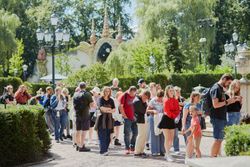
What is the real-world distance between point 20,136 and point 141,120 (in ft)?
9.76

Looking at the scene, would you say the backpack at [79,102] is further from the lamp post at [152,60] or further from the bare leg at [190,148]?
the lamp post at [152,60]

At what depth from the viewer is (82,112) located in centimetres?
1448

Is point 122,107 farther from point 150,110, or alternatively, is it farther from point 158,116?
point 158,116

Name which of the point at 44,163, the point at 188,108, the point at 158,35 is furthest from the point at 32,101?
the point at 158,35

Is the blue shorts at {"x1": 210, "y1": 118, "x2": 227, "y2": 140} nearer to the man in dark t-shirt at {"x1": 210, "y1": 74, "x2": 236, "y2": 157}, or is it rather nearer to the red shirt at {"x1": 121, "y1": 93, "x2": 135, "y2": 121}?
the man in dark t-shirt at {"x1": 210, "y1": 74, "x2": 236, "y2": 157}

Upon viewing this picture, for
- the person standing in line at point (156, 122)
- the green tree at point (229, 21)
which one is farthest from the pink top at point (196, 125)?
the green tree at point (229, 21)

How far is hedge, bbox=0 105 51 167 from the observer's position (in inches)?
452

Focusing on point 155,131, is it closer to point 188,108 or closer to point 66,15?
point 188,108

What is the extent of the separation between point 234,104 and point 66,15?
62.2m

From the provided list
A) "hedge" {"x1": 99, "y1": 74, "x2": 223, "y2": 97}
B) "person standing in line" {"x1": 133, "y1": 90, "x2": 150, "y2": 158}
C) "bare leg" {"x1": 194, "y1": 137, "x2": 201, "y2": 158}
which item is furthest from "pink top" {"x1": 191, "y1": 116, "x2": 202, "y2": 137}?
"hedge" {"x1": 99, "y1": 74, "x2": 223, "y2": 97}

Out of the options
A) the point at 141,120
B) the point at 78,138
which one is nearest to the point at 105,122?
the point at 141,120

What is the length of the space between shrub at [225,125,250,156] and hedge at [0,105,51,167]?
182 inches

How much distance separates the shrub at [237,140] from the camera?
8.77 metres

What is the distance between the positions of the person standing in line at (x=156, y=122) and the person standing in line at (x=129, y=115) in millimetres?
477
